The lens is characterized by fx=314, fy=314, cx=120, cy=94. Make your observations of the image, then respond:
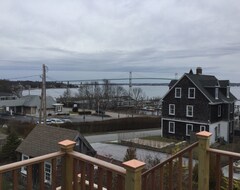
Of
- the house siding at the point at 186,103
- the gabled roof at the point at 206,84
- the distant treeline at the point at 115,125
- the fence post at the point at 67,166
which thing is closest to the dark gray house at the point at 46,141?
the house siding at the point at 186,103

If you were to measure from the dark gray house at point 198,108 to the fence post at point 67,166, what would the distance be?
23123 mm

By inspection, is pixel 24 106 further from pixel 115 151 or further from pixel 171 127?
pixel 115 151

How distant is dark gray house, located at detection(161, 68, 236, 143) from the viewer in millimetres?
25891

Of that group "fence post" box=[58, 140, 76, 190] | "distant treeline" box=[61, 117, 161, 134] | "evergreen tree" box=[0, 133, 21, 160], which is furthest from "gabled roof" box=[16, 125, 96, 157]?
"distant treeline" box=[61, 117, 161, 134]

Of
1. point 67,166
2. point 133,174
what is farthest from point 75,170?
point 133,174

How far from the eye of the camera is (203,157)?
369 centimetres

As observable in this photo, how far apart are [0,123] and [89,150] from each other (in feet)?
76.3

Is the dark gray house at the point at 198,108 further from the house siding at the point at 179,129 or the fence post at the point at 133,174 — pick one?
the fence post at the point at 133,174

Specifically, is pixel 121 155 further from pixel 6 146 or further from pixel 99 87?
pixel 99 87

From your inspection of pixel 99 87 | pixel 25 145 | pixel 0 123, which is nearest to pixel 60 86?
pixel 99 87

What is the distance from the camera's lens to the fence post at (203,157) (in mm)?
3641

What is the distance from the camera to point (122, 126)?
35.3 meters

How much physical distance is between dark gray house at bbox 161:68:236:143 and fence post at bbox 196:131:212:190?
22433 millimetres

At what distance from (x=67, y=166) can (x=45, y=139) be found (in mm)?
13857
